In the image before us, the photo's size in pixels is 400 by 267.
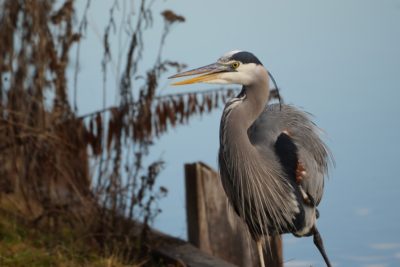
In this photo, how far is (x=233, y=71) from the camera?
4332mm

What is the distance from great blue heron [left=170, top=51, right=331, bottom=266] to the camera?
435 cm

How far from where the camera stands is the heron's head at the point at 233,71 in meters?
4.32

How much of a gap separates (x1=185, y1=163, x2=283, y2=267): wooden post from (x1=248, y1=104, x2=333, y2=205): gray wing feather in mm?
1103

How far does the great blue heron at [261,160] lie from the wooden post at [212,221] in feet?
3.82

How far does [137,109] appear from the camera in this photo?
5789mm

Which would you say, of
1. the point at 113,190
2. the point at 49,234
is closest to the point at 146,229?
the point at 113,190

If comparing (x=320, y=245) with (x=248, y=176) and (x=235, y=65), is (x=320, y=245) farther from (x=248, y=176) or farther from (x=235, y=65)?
(x=235, y=65)

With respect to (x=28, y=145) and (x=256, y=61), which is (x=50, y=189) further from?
(x=256, y=61)

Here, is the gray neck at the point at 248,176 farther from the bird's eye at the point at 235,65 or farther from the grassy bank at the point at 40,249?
the grassy bank at the point at 40,249

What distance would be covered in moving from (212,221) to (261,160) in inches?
58.8

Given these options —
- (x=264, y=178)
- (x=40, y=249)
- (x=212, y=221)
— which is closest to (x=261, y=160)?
(x=264, y=178)

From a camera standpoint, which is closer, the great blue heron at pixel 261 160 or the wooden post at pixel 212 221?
the great blue heron at pixel 261 160

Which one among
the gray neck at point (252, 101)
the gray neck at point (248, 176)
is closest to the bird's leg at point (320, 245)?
the gray neck at point (248, 176)

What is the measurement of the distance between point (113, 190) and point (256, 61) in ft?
6.61
